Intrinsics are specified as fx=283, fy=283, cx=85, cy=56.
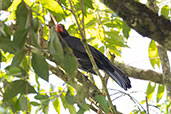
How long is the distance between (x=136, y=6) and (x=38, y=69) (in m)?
0.58

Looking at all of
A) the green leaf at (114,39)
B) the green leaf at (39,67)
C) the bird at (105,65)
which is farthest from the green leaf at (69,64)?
the green leaf at (114,39)

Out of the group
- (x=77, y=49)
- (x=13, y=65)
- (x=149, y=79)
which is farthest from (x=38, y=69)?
(x=77, y=49)

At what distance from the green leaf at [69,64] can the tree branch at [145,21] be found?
14.0 inches

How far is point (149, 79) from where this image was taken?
114 inches

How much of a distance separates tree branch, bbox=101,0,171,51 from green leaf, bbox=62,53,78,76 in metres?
0.35

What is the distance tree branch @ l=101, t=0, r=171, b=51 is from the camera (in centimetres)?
139

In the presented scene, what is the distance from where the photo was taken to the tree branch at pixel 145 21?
139 centimetres

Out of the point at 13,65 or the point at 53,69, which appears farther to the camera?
the point at 53,69

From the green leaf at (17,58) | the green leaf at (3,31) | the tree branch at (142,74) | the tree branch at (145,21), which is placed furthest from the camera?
the tree branch at (142,74)

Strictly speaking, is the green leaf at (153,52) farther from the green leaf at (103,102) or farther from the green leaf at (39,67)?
the green leaf at (39,67)

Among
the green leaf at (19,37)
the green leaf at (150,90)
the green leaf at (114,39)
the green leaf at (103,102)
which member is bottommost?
the green leaf at (150,90)

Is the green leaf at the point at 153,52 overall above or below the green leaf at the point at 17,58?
below

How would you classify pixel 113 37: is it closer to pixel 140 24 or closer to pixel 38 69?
pixel 140 24

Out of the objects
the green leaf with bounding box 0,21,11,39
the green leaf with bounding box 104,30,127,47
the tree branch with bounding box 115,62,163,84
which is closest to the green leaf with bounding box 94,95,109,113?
the green leaf with bounding box 0,21,11,39
